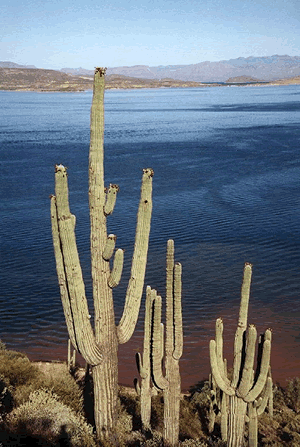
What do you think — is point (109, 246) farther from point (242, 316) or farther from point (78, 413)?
point (78, 413)

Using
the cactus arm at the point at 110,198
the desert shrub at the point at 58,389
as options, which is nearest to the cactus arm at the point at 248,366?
the cactus arm at the point at 110,198

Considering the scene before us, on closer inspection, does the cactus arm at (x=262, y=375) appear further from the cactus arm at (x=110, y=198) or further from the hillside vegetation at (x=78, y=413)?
the cactus arm at (x=110, y=198)

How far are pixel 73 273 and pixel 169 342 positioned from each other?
2.34 meters

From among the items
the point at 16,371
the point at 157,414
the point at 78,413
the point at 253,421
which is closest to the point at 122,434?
the point at 78,413

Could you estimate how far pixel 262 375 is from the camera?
844 centimetres

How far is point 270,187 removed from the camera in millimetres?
35531

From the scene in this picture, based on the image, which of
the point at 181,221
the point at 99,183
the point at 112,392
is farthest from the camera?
the point at 181,221

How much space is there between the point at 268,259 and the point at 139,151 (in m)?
32.6

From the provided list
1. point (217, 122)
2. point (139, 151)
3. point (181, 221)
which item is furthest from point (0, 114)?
point (181, 221)

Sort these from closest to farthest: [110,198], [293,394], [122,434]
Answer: [110,198] → [122,434] → [293,394]

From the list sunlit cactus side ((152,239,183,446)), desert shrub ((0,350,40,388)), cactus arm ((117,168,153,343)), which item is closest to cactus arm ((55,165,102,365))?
cactus arm ((117,168,153,343))

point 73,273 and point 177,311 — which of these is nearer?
point 73,273

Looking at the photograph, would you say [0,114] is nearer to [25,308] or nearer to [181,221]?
[181,221]

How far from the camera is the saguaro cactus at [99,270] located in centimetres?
753
